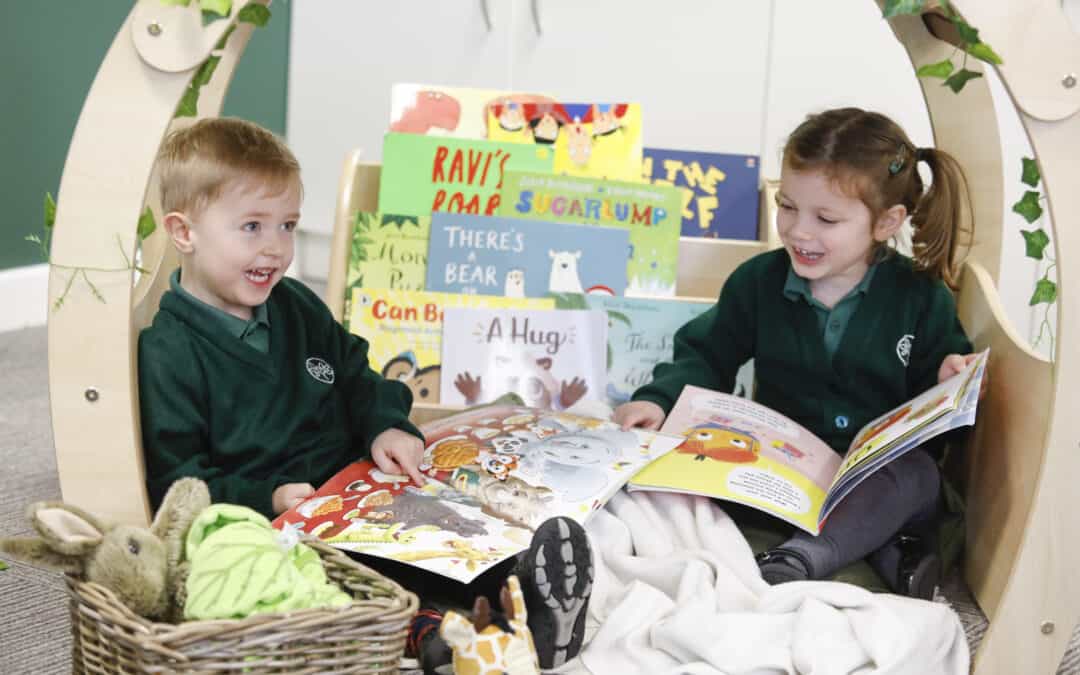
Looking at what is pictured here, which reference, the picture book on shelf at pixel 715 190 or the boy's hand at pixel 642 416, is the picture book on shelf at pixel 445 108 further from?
the boy's hand at pixel 642 416

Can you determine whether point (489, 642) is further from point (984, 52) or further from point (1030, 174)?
point (1030, 174)

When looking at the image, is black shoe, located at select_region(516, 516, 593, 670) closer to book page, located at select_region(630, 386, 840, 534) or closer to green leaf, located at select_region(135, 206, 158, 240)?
book page, located at select_region(630, 386, 840, 534)

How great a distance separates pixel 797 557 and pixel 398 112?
3.10 feet

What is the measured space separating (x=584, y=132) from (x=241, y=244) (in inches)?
29.5

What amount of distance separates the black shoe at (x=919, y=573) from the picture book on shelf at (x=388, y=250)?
0.80 m

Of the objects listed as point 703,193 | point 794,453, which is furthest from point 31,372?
point 794,453

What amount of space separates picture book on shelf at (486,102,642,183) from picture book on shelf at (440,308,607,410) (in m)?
0.24

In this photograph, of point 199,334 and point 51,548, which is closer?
point 51,548

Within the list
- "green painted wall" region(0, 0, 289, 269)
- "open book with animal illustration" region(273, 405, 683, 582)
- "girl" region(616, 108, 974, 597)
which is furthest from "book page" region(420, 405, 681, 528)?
"green painted wall" region(0, 0, 289, 269)

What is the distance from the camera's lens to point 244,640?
79 cm

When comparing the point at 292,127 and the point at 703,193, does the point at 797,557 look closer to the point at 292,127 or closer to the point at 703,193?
the point at 703,193

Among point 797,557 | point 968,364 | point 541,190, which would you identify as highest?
point 541,190

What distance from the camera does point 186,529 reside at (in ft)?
2.91

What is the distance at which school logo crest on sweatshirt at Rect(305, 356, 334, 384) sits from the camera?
49.0 inches
